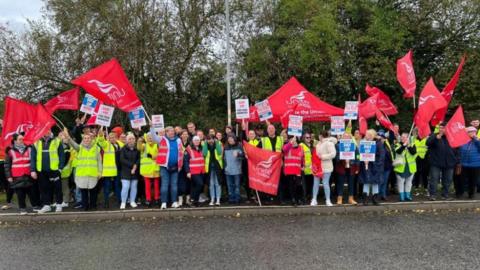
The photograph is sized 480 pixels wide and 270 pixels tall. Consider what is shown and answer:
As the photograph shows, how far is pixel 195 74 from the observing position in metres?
20.0

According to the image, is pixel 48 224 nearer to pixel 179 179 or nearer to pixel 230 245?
pixel 179 179

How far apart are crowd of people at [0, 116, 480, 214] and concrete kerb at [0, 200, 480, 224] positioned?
1.07 feet

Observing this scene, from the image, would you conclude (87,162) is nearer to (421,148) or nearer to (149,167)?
(149,167)

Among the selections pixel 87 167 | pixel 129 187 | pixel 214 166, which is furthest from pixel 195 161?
pixel 87 167

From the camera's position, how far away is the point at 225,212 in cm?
948

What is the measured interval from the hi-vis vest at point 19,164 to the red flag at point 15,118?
825 millimetres

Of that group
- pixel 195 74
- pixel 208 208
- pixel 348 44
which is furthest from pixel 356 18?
pixel 208 208

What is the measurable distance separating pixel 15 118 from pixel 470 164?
11.5 metres

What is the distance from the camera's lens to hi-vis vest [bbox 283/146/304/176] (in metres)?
9.88

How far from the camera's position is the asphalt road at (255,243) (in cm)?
605

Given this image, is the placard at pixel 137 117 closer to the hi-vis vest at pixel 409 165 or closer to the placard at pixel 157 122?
the placard at pixel 157 122

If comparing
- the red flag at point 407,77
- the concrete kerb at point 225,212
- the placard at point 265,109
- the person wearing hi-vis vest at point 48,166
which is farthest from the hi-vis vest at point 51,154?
the red flag at point 407,77

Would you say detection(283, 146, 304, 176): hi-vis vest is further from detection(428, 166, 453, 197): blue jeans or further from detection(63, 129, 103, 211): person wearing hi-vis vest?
detection(63, 129, 103, 211): person wearing hi-vis vest

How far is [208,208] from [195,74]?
11.3m
